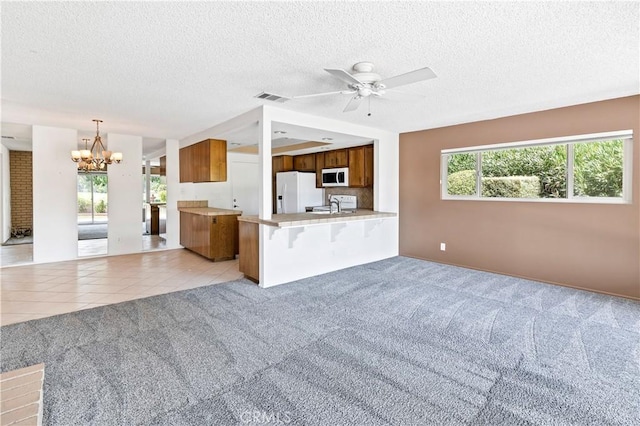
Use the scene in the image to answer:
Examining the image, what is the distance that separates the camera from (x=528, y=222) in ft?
14.9

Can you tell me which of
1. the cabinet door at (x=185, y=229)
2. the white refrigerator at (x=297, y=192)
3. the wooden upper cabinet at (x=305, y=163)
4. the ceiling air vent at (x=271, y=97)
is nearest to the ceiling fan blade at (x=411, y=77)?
the ceiling air vent at (x=271, y=97)

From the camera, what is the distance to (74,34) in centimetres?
230

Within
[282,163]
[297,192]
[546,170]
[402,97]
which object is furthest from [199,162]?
[546,170]

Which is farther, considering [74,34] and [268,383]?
[74,34]

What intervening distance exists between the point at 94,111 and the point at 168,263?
2618 mm

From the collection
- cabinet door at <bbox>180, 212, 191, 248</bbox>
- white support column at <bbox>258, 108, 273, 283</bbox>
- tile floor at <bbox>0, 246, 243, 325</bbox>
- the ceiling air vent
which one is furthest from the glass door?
the ceiling air vent

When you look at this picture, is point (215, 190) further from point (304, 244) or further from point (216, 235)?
point (304, 244)

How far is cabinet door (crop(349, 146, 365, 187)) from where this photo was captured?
623 centimetres

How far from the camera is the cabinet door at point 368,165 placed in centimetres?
611

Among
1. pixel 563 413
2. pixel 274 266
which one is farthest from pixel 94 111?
pixel 563 413

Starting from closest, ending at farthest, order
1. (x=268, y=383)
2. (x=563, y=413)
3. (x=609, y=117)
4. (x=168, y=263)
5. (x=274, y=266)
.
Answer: (x=563, y=413) < (x=268, y=383) < (x=609, y=117) < (x=274, y=266) < (x=168, y=263)

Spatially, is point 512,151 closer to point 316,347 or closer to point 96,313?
point 316,347

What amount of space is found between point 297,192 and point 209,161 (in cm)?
205

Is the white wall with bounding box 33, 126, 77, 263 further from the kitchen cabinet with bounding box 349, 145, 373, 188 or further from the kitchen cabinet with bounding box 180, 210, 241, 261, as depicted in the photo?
the kitchen cabinet with bounding box 349, 145, 373, 188
